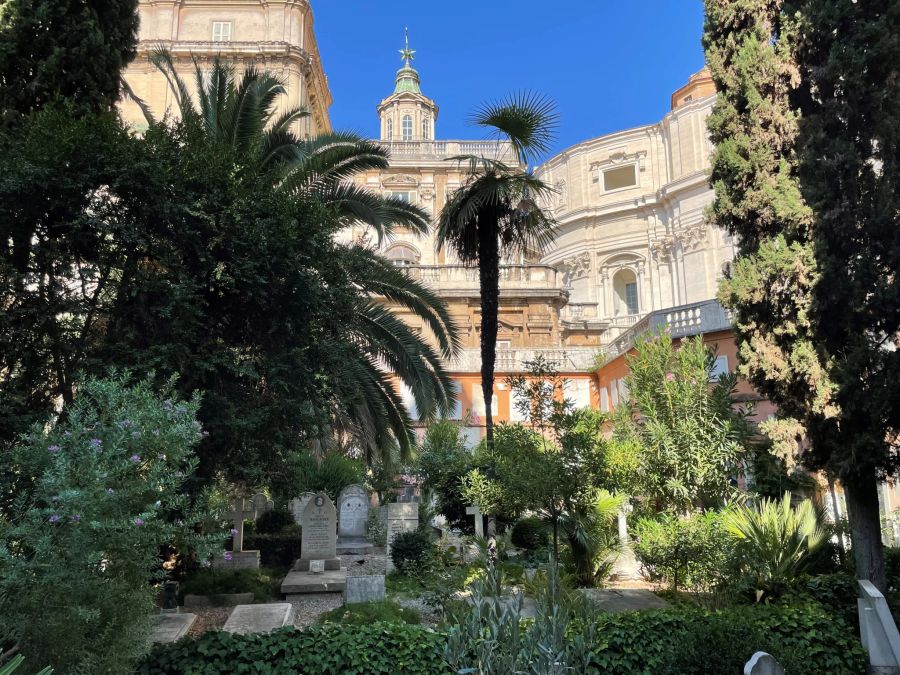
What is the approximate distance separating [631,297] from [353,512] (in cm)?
3015

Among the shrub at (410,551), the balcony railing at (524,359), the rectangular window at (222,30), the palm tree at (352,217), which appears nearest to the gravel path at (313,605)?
the shrub at (410,551)

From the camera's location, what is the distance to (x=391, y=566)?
12.9 metres

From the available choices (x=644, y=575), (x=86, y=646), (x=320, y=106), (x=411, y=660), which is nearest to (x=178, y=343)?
(x=86, y=646)

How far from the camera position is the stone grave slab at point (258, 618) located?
7406mm

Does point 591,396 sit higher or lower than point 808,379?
higher

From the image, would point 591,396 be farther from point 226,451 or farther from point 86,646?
point 86,646

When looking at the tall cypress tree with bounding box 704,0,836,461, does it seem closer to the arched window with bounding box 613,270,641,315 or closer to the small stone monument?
the small stone monument

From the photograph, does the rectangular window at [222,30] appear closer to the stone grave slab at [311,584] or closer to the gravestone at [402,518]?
the gravestone at [402,518]

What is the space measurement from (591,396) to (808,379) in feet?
48.9

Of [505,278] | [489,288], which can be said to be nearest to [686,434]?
[489,288]

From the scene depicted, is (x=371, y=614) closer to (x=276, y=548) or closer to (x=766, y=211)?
(x=276, y=548)

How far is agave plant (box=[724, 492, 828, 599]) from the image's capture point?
7609mm

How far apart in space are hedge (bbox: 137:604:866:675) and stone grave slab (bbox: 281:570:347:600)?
14.9 feet

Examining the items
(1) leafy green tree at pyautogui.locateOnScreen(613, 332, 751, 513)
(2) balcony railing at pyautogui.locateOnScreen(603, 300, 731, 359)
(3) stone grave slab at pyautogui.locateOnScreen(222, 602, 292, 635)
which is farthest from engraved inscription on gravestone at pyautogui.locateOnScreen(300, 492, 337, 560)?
(2) balcony railing at pyautogui.locateOnScreen(603, 300, 731, 359)
